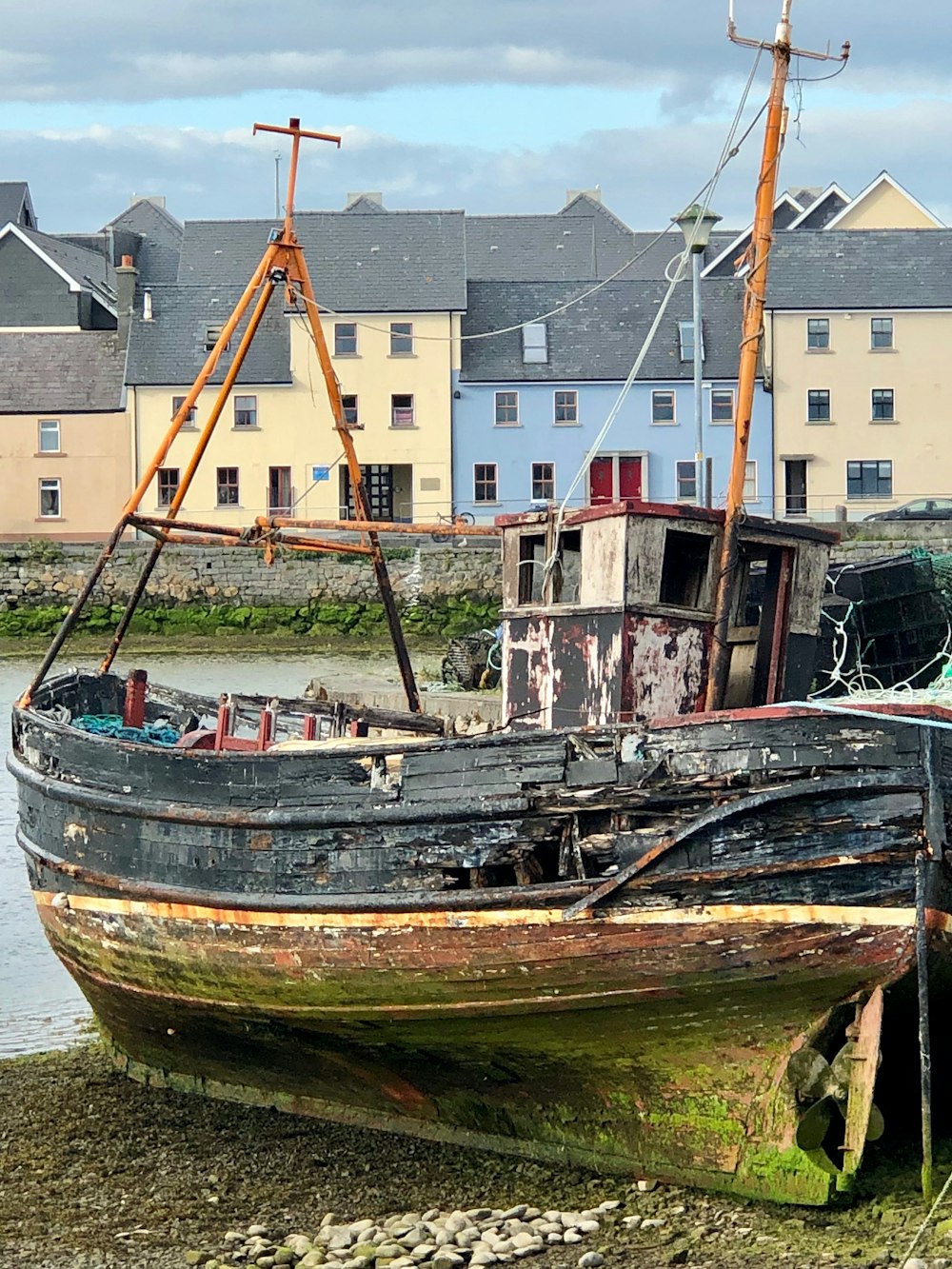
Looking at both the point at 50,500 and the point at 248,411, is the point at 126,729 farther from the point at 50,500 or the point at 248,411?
the point at 50,500

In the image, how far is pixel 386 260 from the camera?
51.0 metres

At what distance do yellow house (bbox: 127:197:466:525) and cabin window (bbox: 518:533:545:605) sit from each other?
37650 mm

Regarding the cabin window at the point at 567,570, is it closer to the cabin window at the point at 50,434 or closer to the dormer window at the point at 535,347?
the dormer window at the point at 535,347

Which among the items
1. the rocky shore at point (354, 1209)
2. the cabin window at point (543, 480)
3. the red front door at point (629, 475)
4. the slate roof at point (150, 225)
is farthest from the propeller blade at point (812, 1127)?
the slate roof at point (150, 225)

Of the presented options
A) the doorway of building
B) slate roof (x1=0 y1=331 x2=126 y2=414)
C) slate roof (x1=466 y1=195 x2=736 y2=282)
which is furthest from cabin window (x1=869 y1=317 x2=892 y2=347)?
slate roof (x1=0 y1=331 x2=126 y2=414)

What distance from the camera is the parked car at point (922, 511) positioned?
44.6 metres

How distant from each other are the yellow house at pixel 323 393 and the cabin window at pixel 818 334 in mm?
9820

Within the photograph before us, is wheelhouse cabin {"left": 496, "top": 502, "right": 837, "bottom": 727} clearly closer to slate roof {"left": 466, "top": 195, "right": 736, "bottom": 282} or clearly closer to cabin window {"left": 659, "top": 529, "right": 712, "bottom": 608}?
cabin window {"left": 659, "top": 529, "right": 712, "bottom": 608}

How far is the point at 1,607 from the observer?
142 ft

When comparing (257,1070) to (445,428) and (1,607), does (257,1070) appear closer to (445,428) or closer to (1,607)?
(1,607)

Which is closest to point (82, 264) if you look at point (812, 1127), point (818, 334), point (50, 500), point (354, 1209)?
point (50, 500)

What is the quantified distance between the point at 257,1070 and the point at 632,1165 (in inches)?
112

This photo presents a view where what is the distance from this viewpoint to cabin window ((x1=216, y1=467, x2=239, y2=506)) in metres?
49.8

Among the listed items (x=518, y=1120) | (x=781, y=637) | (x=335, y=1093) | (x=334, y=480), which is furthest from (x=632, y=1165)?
(x=334, y=480)
